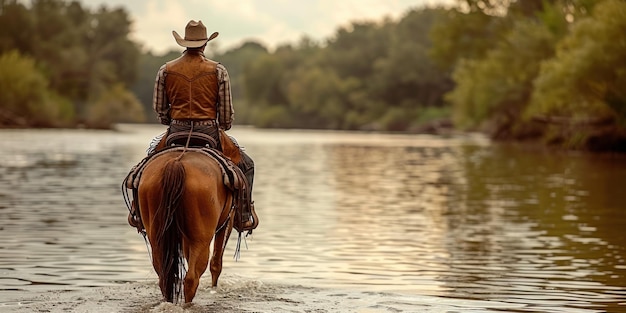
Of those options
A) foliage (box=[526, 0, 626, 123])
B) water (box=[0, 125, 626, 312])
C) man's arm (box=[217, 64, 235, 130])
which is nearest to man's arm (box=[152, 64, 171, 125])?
man's arm (box=[217, 64, 235, 130])

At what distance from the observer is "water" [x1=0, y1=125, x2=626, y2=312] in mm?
11625

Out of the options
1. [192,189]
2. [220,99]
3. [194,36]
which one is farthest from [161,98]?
[192,189]

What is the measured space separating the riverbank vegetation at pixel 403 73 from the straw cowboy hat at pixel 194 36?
1526 inches

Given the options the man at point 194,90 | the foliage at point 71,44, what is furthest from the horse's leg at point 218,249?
the foliage at point 71,44

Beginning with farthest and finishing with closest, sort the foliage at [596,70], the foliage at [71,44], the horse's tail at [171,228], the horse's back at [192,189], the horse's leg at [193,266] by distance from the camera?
the foliage at [71,44]
the foliage at [596,70]
the horse's leg at [193,266]
the horse's back at [192,189]
the horse's tail at [171,228]

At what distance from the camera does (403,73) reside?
144000mm

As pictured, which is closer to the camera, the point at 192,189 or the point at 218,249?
the point at 192,189

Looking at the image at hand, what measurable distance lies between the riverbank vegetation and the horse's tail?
130 ft

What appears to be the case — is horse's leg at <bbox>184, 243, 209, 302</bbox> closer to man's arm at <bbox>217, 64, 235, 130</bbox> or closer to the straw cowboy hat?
man's arm at <bbox>217, 64, 235, 130</bbox>

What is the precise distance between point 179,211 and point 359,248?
20.4 ft

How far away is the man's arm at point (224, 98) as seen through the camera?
1158 cm

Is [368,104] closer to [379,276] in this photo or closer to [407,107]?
[407,107]

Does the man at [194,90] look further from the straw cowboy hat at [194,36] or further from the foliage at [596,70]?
the foliage at [596,70]

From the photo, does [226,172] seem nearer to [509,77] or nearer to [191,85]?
[191,85]
